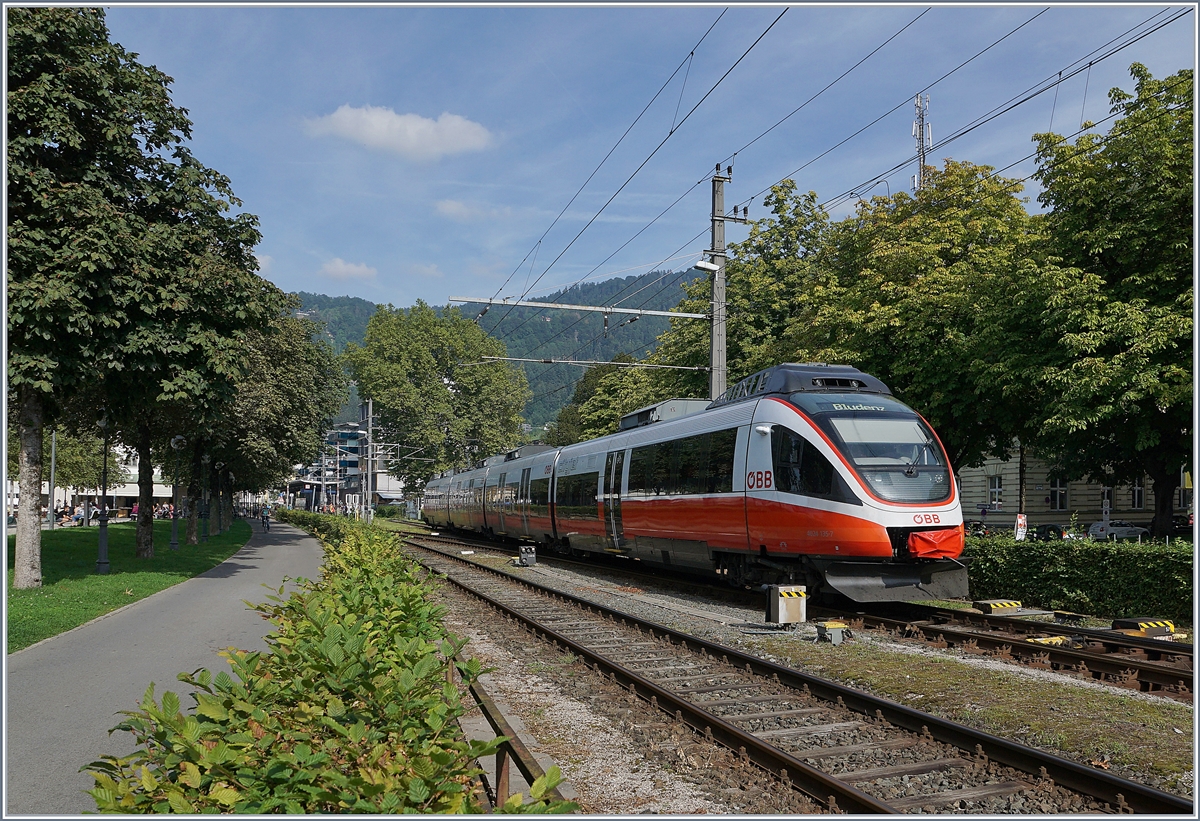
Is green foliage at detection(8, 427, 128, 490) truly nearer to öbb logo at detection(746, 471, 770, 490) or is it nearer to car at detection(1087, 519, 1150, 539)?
car at detection(1087, 519, 1150, 539)

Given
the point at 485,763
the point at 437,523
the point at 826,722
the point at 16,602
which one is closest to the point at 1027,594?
the point at 826,722

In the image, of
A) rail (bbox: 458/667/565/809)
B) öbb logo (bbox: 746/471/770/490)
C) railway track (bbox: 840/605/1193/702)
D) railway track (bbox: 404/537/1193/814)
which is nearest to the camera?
rail (bbox: 458/667/565/809)

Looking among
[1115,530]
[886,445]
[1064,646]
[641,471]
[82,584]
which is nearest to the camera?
[1064,646]

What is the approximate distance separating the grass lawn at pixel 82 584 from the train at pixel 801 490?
1036 cm

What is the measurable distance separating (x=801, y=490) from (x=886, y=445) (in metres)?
1.44

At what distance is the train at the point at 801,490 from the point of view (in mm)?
13398

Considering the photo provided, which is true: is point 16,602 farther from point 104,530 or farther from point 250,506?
point 250,506

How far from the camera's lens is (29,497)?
59.2 ft

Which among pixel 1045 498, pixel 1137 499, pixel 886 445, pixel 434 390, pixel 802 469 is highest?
pixel 434 390

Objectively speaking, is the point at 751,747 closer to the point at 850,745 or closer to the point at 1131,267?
the point at 850,745

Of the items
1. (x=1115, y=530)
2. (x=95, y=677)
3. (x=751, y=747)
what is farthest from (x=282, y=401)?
(x=1115, y=530)

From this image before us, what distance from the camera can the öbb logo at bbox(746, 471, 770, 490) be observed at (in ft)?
49.3

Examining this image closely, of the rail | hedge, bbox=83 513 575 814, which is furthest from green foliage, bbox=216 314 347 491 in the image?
hedge, bbox=83 513 575 814

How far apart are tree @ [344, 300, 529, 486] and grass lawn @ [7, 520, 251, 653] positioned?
3400 cm
